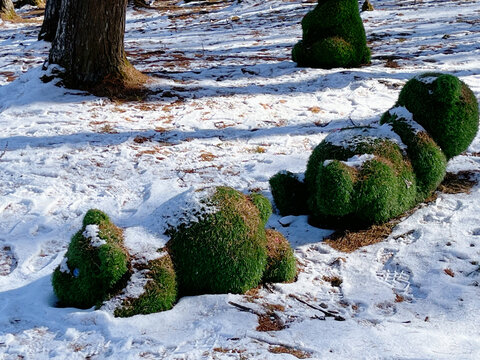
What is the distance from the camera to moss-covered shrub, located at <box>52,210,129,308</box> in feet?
9.03

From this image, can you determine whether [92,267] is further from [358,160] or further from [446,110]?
[446,110]

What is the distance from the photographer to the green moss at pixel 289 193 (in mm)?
4055

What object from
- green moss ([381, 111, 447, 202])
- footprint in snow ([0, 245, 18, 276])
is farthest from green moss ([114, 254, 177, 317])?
green moss ([381, 111, 447, 202])

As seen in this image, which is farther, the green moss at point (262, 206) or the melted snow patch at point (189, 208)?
the green moss at point (262, 206)

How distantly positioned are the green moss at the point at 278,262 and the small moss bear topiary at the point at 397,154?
1.87 feet

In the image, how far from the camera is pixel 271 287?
312cm

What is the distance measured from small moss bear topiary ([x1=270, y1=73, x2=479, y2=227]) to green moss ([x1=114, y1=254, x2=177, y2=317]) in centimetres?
128

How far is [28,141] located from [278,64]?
14.4 feet

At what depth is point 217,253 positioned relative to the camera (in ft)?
9.50

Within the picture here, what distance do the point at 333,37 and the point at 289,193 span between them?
467cm

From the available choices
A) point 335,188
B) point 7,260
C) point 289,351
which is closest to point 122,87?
point 7,260

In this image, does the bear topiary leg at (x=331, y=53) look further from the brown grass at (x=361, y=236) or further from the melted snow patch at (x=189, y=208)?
the melted snow patch at (x=189, y=208)

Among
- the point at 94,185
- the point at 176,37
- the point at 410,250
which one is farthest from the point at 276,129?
the point at 176,37

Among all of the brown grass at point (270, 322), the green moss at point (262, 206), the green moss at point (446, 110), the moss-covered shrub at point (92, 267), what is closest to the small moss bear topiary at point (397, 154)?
the green moss at point (446, 110)
